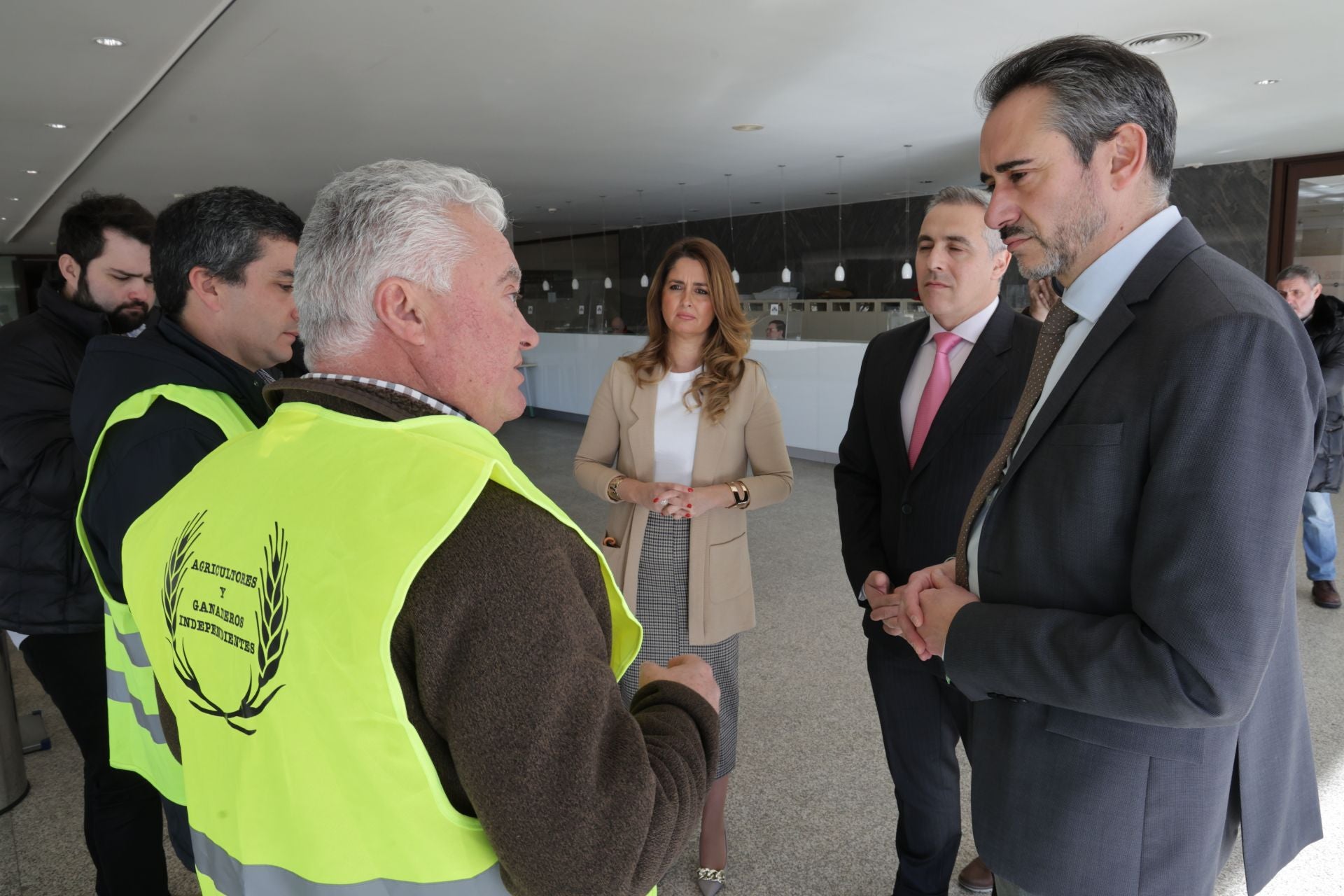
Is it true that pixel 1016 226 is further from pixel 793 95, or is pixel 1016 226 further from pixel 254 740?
pixel 793 95

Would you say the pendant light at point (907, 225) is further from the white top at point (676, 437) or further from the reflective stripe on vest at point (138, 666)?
the reflective stripe on vest at point (138, 666)

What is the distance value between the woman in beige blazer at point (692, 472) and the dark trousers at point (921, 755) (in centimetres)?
56

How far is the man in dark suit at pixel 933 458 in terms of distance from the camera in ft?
6.63

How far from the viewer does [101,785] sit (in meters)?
2.20

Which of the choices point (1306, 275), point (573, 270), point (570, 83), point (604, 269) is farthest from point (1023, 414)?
point (573, 270)

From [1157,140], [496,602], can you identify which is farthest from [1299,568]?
[496,602]

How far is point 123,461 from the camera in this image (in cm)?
145

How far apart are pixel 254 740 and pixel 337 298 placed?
518 millimetres

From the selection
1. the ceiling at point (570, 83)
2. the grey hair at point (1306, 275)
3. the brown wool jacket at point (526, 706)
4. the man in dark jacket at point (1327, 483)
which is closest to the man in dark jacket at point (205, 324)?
the brown wool jacket at point (526, 706)

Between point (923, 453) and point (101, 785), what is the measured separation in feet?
7.56

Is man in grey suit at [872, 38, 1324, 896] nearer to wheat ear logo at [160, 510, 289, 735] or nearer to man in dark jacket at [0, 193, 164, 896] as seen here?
wheat ear logo at [160, 510, 289, 735]

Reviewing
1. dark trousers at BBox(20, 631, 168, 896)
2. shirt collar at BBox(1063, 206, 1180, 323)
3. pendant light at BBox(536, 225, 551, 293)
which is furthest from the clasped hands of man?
pendant light at BBox(536, 225, 551, 293)

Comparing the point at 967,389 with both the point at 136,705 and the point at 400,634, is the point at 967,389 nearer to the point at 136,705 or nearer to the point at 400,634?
the point at 400,634

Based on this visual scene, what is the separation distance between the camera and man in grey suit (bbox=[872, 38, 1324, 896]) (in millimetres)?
1065
